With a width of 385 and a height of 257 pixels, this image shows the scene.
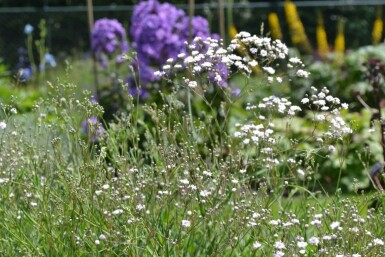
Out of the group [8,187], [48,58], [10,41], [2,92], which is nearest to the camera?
[8,187]

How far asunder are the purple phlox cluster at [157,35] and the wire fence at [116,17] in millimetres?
5752

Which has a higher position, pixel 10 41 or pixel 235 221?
pixel 235 221

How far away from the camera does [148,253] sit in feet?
10.4

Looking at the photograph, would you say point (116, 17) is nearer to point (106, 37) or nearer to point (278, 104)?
point (106, 37)

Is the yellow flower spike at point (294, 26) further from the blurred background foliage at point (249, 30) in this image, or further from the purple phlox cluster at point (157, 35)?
the purple phlox cluster at point (157, 35)

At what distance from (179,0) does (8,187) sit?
45.6 ft

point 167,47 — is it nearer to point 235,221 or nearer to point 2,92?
point 2,92

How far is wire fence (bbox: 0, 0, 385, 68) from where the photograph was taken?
13242 millimetres

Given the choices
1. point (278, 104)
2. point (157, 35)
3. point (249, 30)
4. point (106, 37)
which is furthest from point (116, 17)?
point (278, 104)

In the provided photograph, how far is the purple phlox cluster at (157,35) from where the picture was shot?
269 inches

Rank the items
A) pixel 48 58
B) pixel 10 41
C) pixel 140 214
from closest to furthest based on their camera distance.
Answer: pixel 140 214 < pixel 48 58 < pixel 10 41

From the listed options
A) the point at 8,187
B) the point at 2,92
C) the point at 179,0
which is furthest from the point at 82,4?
the point at 8,187

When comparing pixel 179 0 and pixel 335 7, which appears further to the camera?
pixel 179 0

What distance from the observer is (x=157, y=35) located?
679cm
